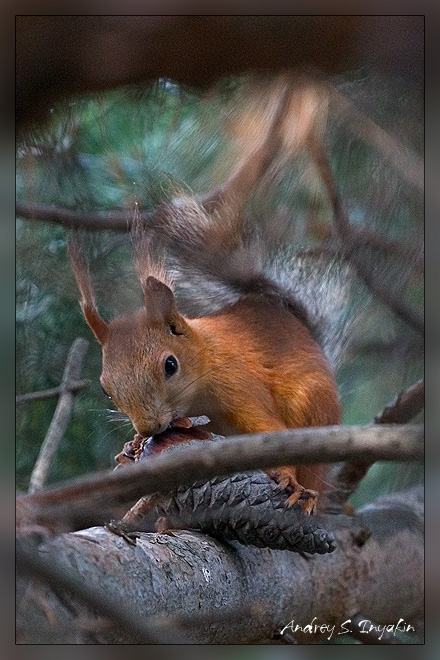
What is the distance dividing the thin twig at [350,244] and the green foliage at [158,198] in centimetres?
1

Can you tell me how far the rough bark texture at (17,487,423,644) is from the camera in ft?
3.77

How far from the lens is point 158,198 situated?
120 cm

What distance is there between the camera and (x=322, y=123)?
1.21 m

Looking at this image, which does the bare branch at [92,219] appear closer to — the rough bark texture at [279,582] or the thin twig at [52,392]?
the thin twig at [52,392]

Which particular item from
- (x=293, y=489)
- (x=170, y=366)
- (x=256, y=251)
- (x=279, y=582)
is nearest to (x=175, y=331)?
(x=170, y=366)

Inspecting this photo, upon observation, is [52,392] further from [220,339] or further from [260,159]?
[260,159]

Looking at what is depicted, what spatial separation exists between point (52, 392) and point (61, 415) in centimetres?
4

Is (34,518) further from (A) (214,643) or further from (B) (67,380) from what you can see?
(A) (214,643)

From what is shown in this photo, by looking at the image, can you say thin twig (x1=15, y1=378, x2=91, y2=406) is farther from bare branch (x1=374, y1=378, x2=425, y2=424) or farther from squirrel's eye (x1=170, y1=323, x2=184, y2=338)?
bare branch (x1=374, y1=378, x2=425, y2=424)

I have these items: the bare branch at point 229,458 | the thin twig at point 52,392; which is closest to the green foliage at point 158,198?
the thin twig at point 52,392

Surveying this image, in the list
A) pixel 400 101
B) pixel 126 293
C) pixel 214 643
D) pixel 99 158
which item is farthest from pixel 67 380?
pixel 400 101

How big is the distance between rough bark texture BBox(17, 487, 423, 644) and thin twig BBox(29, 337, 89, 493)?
0.16 m
